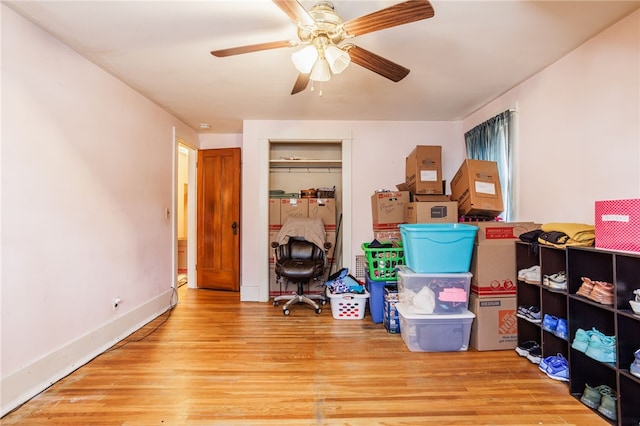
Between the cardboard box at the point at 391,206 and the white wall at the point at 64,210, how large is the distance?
8.35 feet

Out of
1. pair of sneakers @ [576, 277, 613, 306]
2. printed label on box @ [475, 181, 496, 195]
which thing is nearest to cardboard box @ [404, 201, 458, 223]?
printed label on box @ [475, 181, 496, 195]

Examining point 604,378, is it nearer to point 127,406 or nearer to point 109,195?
point 127,406

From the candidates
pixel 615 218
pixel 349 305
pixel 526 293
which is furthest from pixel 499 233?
pixel 349 305

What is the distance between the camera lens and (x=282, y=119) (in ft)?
12.6

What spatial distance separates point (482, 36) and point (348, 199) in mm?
2232

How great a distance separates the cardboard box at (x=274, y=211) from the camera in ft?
13.2

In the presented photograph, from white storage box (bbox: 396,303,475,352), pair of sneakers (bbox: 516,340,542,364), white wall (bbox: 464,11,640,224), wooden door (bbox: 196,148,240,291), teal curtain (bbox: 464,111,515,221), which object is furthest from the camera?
wooden door (bbox: 196,148,240,291)

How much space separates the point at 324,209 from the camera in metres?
4.04

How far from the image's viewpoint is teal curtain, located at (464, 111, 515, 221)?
2.89m

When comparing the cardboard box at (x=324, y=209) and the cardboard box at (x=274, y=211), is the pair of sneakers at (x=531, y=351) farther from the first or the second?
the cardboard box at (x=274, y=211)

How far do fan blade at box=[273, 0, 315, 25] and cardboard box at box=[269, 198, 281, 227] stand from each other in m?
2.71

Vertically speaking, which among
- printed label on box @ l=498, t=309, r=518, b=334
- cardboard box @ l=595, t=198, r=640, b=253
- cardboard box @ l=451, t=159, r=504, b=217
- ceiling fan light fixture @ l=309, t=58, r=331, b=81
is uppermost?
ceiling fan light fixture @ l=309, t=58, r=331, b=81

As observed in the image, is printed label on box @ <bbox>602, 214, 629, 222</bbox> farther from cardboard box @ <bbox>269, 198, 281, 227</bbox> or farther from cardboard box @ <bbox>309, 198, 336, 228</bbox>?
cardboard box @ <bbox>269, 198, 281, 227</bbox>

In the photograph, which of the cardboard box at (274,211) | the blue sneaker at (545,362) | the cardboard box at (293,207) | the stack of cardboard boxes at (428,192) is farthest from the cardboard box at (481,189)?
the cardboard box at (274,211)
